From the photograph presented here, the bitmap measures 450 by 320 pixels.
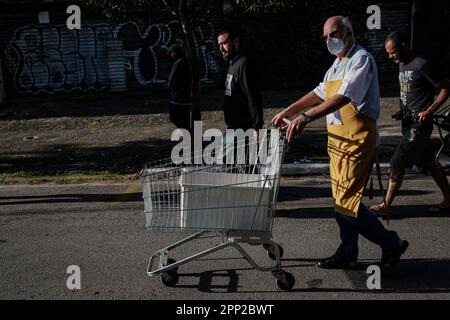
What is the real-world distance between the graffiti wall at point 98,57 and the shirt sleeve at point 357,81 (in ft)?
46.0

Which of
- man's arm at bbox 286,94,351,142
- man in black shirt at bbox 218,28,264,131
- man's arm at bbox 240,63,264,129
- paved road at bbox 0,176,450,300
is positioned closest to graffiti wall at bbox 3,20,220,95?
paved road at bbox 0,176,450,300

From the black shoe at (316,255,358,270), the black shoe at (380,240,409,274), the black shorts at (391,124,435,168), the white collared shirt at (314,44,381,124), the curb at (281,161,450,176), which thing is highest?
the white collared shirt at (314,44,381,124)

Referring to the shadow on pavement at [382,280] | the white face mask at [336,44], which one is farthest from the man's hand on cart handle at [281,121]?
the shadow on pavement at [382,280]

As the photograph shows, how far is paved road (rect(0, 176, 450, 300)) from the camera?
15.1 ft

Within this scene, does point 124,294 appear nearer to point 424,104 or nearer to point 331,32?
point 331,32

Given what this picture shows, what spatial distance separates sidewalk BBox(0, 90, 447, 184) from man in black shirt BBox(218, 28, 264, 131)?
2.47m

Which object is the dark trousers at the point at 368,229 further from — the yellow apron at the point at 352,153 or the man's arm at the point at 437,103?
the man's arm at the point at 437,103

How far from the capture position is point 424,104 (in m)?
6.09

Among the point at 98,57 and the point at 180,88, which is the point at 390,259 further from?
the point at 98,57

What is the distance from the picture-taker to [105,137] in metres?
11.8

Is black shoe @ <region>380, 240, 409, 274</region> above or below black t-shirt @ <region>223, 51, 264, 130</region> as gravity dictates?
below

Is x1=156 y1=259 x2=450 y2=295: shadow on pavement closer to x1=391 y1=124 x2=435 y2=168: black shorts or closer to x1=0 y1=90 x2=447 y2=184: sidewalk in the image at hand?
x1=391 y1=124 x2=435 y2=168: black shorts

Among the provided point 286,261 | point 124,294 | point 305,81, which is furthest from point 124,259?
point 305,81

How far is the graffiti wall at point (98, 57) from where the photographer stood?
1798 centimetres
